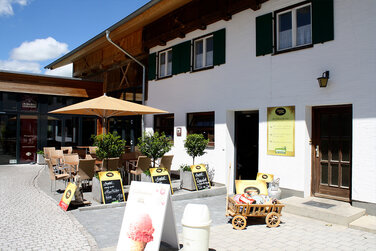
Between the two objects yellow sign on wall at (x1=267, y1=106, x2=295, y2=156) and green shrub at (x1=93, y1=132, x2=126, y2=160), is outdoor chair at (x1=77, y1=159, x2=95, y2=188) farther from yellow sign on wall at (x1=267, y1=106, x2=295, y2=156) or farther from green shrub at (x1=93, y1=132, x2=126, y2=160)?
yellow sign on wall at (x1=267, y1=106, x2=295, y2=156)

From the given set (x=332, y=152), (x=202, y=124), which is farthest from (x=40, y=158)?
(x=332, y=152)

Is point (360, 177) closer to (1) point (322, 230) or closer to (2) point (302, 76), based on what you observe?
(1) point (322, 230)

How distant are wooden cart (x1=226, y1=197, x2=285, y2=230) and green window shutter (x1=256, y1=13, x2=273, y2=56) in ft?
13.8

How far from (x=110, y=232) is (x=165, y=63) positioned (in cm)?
816

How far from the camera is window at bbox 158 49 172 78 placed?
12157 millimetres

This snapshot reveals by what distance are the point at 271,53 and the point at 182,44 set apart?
13.2ft

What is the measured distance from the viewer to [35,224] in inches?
221

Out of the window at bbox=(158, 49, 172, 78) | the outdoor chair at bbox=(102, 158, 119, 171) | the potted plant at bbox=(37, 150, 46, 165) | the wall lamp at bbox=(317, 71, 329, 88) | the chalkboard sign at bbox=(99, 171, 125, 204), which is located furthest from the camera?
the potted plant at bbox=(37, 150, 46, 165)

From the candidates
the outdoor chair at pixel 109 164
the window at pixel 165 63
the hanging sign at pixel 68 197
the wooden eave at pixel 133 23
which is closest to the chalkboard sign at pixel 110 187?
the hanging sign at pixel 68 197

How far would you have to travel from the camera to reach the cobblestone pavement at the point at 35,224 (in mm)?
4645

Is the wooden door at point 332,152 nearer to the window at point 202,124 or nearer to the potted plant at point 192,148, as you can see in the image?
the potted plant at point 192,148

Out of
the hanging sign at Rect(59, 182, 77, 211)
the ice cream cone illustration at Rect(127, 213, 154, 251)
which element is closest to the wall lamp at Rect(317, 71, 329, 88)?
the ice cream cone illustration at Rect(127, 213, 154, 251)

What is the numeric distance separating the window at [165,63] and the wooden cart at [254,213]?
24.5ft

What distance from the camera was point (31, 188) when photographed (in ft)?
29.5
